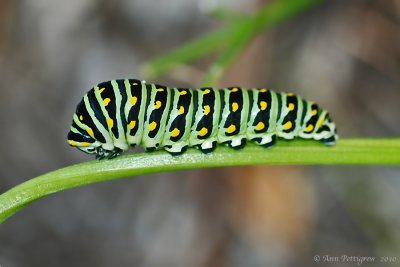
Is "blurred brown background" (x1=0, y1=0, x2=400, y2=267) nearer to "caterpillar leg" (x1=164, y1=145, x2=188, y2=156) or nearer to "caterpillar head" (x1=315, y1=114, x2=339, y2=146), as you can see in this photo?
"caterpillar head" (x1=315, y1=114, x2=339, y2=146)

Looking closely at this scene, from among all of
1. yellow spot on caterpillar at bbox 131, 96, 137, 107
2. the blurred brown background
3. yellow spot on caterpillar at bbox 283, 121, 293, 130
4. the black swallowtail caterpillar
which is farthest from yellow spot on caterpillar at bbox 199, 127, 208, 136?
the blurred brown background

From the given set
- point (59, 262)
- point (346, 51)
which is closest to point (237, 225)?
point (59, 262)

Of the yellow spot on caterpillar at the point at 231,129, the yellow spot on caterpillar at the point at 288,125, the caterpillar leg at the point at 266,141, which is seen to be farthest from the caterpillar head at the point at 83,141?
the yellow spot on caterpillar at the point at 288,125

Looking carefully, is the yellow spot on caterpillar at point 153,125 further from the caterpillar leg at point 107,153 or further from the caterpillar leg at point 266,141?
the caterpillar leg at point 266,141

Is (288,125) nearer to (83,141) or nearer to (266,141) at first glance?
(266,141)

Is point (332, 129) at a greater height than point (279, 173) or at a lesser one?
greater

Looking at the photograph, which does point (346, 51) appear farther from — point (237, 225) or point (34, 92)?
point (34, 92)
